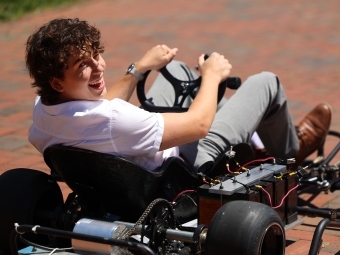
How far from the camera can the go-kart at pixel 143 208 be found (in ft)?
8.50

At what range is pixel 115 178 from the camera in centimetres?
279

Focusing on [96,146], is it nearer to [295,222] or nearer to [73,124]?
[73,124]

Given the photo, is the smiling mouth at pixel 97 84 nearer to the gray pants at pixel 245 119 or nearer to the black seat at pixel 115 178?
the black seat at pixel 115 178

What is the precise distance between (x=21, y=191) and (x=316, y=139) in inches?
77.4

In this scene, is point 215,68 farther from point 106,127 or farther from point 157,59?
point 106,127

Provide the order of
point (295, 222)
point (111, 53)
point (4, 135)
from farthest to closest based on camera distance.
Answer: point (111, 53)
point (4, 135)
point (295, 222)

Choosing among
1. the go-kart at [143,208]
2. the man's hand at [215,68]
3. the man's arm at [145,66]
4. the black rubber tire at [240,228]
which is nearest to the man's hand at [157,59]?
the man's arm at [145,66]

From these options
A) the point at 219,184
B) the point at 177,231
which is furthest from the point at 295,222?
the point at 177,231

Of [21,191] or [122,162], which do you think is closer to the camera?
[122,162]

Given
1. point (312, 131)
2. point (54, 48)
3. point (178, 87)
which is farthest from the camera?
point (312, 131)

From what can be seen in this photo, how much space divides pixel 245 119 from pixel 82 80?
40.2 inches

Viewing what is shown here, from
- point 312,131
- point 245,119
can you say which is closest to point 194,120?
point 245,119

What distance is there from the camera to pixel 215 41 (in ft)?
27.0

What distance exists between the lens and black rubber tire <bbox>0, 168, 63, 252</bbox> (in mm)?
2904
